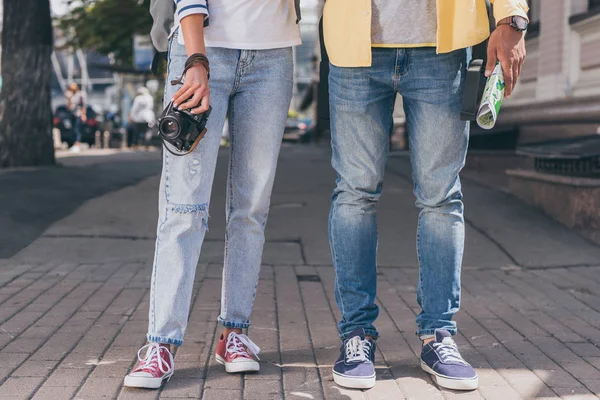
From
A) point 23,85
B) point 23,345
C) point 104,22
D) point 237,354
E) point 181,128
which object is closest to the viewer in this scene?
point 181,128

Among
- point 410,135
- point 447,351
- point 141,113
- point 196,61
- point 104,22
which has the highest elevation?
point 104,22

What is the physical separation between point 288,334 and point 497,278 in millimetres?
2149

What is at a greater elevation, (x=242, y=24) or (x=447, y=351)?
(x=242, y=24)

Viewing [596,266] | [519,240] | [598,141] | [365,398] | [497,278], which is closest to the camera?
[365,398]

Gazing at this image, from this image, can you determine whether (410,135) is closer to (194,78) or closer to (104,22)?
(194,78)

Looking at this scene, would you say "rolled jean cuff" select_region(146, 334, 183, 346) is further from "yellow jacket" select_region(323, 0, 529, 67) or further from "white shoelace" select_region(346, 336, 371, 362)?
"yellow jacket" select_region(323, 0, 529, 67)

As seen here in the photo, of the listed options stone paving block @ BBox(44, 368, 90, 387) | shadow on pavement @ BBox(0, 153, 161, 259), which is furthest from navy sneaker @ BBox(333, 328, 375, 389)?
shadow on pavement @ BBox(0, 153, 161, 259)

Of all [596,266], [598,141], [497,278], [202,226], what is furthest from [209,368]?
[598,141]

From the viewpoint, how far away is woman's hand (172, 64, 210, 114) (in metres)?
2.96

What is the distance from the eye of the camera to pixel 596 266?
6.15 meters

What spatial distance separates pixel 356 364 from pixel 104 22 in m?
17.2

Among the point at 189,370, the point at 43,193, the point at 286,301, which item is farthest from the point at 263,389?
the point at 43,193

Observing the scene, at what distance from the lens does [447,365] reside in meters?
3.20

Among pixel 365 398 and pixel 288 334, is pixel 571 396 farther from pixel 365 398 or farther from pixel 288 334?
pixel 288 334
